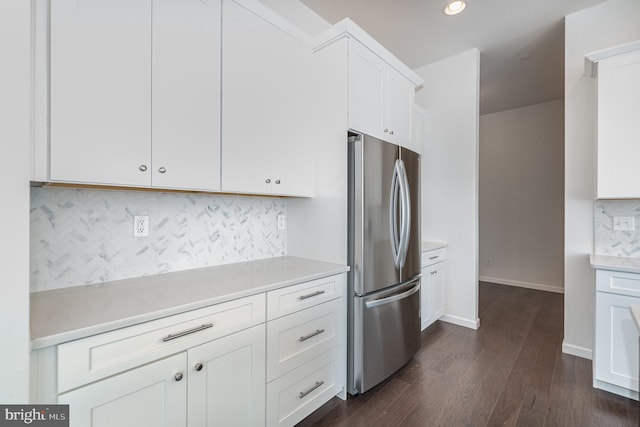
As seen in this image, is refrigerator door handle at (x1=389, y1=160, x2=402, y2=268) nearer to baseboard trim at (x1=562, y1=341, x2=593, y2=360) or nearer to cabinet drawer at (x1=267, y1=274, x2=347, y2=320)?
cabinet drawer at (x1=267, y1=274, x2=347, y2=320)

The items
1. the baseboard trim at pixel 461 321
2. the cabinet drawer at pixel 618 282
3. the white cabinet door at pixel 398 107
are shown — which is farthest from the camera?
the baseboard trim at pixel 461 321

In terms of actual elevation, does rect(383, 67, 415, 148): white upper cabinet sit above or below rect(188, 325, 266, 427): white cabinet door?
above

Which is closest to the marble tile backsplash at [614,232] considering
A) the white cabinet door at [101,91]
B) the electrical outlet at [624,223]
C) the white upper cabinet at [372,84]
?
the electrical outlet at [624,223]

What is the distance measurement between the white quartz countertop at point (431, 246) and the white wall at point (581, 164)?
3.43ft

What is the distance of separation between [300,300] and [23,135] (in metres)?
1.29

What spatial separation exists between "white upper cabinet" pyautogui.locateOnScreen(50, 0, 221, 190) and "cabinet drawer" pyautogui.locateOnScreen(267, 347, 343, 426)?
1.11 meters

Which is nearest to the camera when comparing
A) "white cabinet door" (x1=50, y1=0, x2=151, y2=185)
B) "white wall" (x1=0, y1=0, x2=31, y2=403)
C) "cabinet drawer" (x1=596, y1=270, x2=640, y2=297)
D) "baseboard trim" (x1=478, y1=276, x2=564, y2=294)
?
"white wall" (x1=0, y1=0, x2=31, y2=403)

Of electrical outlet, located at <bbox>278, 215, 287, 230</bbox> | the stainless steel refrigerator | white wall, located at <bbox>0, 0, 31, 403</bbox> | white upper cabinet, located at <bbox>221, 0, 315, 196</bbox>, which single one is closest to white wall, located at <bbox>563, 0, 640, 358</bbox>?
the stainless steel refrigerator

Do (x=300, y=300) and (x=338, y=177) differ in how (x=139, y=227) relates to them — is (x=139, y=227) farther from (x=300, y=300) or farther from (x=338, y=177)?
(x=338, y=177)

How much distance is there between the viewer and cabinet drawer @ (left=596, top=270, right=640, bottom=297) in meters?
1.87

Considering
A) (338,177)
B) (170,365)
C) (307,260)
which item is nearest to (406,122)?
(338,177)

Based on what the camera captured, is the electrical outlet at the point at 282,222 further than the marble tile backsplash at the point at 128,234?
Yes

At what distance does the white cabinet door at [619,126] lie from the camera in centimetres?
197

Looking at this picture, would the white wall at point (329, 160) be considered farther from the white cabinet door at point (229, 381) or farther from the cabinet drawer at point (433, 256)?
the cabinet drawer at point (433, 256)
